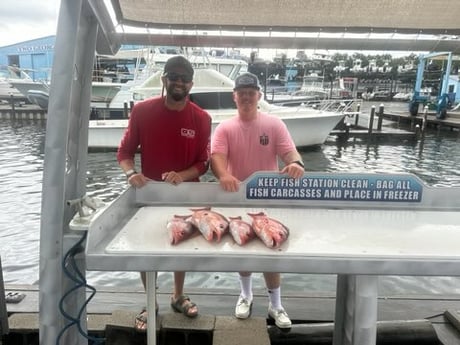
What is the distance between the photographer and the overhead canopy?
9.72 ft

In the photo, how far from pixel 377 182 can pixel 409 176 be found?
0.62 ft

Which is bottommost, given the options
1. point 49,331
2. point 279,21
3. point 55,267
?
point 49,331

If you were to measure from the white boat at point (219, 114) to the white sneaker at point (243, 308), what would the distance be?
12.0 metres

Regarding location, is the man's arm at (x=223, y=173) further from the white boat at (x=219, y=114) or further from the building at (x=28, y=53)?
the building at (x=28, y=53)

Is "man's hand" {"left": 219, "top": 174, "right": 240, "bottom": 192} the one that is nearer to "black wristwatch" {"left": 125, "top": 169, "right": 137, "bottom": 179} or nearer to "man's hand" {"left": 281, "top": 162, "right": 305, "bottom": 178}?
"man's hand" {"left": 281, "top": 162, "right": 305, "bottom": 178}

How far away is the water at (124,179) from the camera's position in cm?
566

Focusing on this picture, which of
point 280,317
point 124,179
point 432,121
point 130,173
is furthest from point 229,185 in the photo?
point 432,121

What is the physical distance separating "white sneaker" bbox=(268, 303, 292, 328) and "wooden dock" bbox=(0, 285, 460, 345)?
0.18 feet

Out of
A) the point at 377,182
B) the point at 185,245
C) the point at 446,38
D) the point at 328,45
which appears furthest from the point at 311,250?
the point at 446,38

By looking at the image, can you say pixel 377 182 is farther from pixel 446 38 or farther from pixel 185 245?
pixel 446 38

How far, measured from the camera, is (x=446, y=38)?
3.48m

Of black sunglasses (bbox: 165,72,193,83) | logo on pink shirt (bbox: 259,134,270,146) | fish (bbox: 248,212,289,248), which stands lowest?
fish (bbox: 248,212,289,248)

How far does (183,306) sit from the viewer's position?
292 cm

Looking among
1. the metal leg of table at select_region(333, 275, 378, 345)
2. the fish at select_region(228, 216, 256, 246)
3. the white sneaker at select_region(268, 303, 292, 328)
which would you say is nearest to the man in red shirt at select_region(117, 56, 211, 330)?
the white sneaker at select_region(268, 303, 292, 328)
